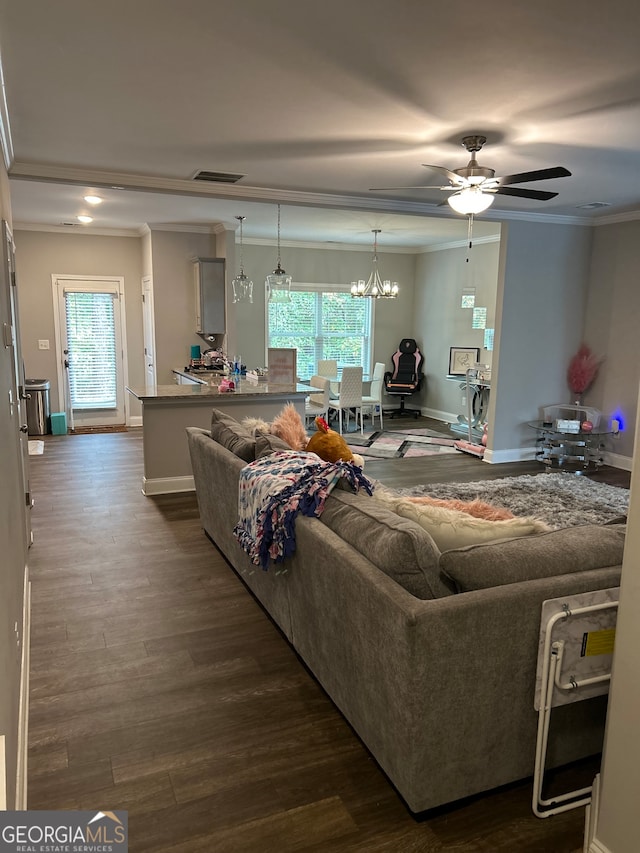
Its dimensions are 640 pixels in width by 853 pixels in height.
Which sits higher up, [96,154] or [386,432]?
[96,154]

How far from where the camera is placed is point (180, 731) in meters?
2.33

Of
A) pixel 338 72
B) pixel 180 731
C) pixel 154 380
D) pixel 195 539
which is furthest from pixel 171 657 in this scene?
pixel 154 380

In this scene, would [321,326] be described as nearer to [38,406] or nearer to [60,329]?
[60,329]

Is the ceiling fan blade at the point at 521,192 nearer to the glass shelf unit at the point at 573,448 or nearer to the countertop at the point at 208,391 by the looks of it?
the countertop at the point at 208,391

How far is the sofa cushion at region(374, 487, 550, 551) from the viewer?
2189 millimetres

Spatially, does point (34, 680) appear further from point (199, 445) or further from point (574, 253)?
point (574, 253)

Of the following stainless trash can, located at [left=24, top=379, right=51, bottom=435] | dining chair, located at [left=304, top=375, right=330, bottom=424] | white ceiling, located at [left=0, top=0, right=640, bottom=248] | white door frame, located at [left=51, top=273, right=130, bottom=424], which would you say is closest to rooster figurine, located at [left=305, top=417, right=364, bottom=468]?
white ceiling, located at [left=0, top=0, right=640, bottom=248]

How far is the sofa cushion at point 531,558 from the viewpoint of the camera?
1915 mm

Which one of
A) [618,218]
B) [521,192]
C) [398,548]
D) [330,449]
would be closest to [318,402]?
[618,218]

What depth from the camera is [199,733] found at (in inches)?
91.4

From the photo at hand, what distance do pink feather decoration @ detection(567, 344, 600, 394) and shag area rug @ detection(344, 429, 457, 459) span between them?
1605mm

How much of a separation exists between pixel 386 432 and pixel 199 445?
5085 millimetres

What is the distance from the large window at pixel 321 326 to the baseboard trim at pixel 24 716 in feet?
23.6

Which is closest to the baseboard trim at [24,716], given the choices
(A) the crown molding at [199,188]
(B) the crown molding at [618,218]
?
(A) the crown molding at [199,188]
